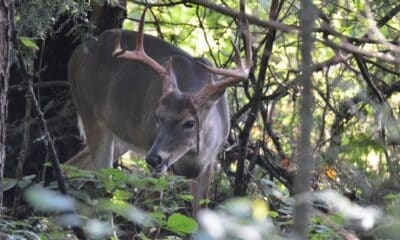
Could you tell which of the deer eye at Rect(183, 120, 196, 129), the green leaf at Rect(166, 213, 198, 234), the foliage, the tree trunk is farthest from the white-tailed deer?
the green leaf at Rect(166, 213, 198, 234)

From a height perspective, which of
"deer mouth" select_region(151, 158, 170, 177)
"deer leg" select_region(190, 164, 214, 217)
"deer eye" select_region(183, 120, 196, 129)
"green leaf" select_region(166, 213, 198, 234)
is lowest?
"deer leg" select_region(190, 164, 214, 217)

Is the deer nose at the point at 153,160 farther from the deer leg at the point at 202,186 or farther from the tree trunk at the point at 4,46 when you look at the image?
the tree trunk at the point at 4,46

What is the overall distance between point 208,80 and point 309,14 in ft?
17.1

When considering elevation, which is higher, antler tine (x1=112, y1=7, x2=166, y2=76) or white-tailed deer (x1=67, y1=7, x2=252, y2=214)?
antler tine (x1=112, y1=7, x2=166, y2=76)

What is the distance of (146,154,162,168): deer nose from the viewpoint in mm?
5995

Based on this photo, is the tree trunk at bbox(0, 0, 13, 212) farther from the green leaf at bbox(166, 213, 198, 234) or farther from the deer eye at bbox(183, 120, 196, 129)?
the deer eye at bbox(183, 120, 196, 129)

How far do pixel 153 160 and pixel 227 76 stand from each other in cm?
89

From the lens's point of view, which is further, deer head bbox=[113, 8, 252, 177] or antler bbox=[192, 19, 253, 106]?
deer head bbox=[113, 8, 252, 177]

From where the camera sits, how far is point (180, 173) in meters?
6.71

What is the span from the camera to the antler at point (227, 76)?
6.04 meters

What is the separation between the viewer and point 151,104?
6891mm

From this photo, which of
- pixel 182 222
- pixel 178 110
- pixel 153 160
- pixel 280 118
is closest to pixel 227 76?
pixel 178 110

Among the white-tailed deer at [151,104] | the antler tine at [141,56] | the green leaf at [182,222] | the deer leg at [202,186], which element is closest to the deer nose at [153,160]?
the white-tailed deer at [151,104]

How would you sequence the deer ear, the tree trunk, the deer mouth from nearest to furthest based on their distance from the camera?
the tree trunk → the deer mouth → the deer ear
